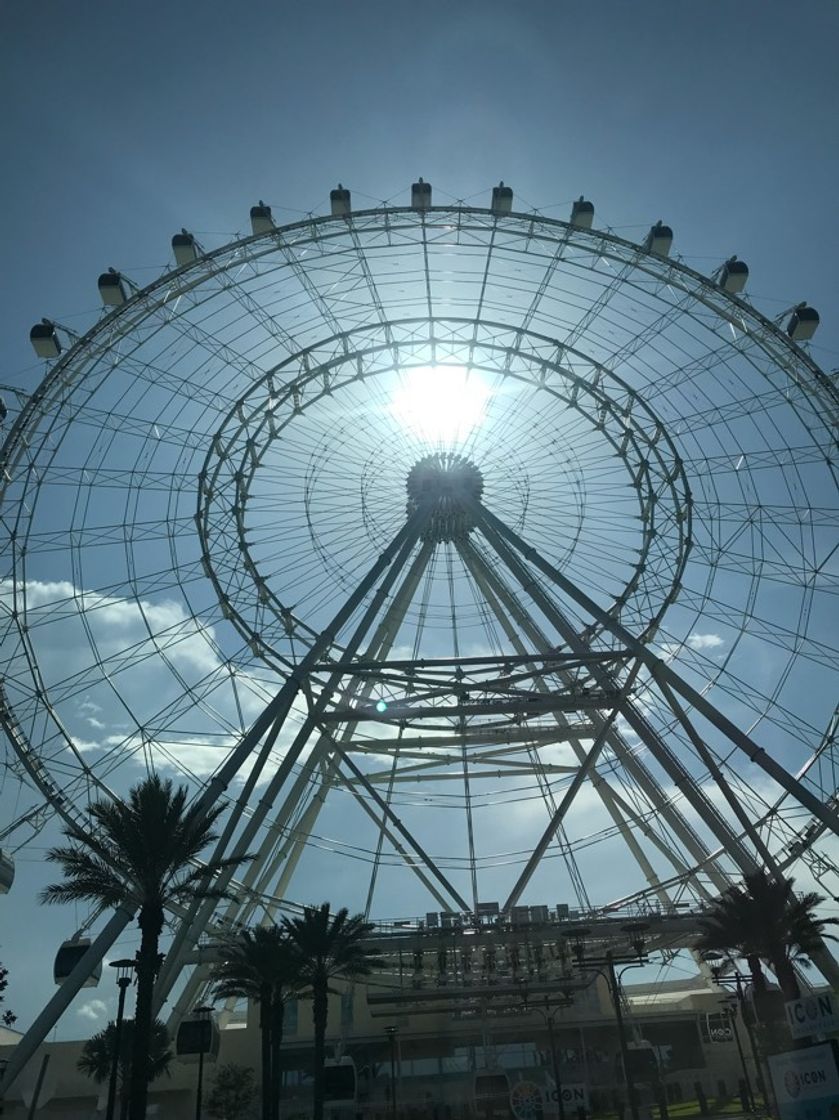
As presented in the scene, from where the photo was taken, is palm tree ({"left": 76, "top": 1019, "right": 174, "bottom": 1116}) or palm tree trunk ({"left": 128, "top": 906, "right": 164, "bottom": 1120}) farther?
palm tree ({"left": 76, "top": 1019, "right": 174, "bottom": 1116})

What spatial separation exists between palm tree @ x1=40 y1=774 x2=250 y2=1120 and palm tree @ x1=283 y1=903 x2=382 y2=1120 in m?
9.59

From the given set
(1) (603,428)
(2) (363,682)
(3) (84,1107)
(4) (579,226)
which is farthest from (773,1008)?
(3) (84,1107)

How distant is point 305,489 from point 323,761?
51.9 feet

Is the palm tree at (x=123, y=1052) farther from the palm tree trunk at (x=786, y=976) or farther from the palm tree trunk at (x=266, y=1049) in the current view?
the palm tree trunk at (x=786, y=976)

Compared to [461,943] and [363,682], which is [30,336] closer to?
[363,682]

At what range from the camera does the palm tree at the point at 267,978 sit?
112 feet

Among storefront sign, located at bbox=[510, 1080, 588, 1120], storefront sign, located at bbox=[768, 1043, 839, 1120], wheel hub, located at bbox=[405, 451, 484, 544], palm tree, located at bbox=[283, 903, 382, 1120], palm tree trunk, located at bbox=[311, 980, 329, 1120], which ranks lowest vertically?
storefront sign, located at bbox=[768, 1043, 839, 1120]

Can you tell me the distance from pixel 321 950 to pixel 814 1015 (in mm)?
18071

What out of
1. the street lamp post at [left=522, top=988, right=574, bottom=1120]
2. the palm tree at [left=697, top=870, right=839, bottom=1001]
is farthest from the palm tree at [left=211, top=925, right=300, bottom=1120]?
the palm tree at [left=697, top=870, right=839, bottom=1001]

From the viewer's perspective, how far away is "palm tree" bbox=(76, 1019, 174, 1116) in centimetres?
4175

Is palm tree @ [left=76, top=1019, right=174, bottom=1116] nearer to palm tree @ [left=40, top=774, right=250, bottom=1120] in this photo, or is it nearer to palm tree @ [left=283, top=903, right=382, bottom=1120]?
palm tree @ [left=283, top=903, right=382, bottom=1120]

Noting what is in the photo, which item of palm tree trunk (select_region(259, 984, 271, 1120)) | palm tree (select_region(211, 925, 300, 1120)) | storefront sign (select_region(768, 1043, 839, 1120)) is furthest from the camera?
palm tree (select_region(211, 925, 300, 1120))

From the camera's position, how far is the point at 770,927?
31.3m

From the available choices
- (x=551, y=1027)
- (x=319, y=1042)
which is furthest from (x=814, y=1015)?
(x=551, y=1027)
